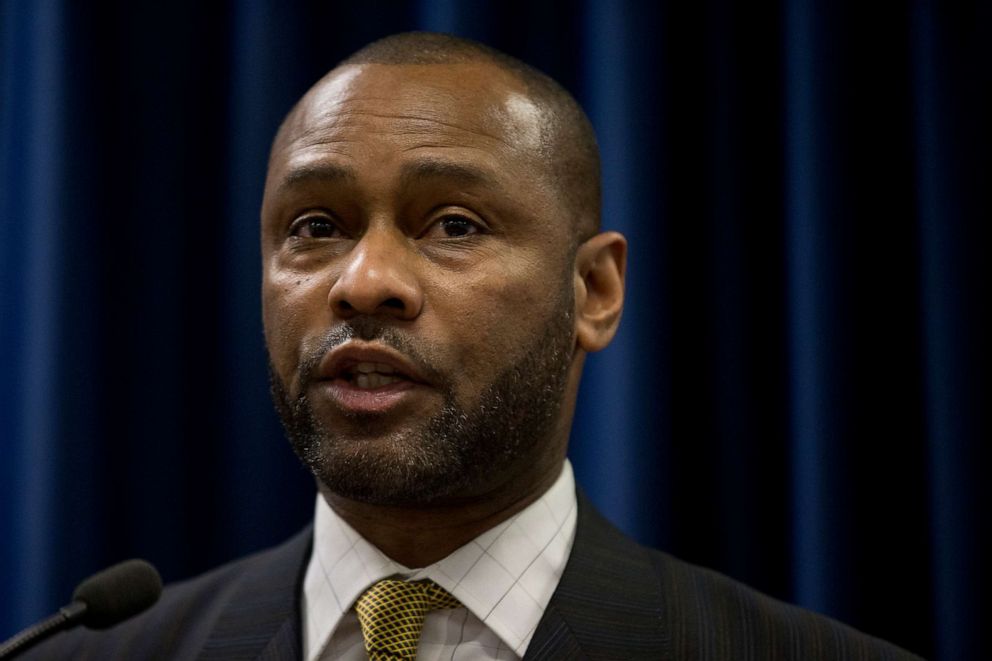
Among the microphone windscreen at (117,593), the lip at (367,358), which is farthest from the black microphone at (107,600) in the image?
the lip at (367,358)

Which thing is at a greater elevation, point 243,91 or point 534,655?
point 243,91

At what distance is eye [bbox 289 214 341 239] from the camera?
1.13m

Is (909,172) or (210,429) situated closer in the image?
(909,172)

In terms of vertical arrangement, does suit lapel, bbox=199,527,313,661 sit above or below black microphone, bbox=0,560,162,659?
below

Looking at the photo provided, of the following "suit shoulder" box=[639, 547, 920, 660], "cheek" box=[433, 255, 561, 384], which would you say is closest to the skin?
"cheek" box=[433, 255, 561, 384]

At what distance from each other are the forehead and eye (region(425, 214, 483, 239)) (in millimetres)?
71

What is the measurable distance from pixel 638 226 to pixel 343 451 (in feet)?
2.17

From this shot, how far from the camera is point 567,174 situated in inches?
47.0

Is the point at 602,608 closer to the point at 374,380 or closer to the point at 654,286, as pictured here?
the point at 374,380

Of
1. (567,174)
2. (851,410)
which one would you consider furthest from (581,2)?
(851,410)

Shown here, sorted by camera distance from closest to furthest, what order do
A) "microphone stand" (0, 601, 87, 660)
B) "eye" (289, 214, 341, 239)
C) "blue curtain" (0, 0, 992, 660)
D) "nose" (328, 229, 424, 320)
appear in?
"microphone stand" (0, 601, 87, 660)
"nose" (328, 229, 424, 320)
"eye" (289, 214, 341, 239)
"blue curtain" (0, 0, 992, 660)

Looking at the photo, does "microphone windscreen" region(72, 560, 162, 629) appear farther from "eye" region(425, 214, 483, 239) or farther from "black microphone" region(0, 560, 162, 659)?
"eye" region(425, 214, 483, 239)

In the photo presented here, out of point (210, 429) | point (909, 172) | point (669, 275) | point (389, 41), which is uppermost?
point (389, 41)

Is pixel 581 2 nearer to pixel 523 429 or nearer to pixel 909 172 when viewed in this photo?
pixel 909 172
